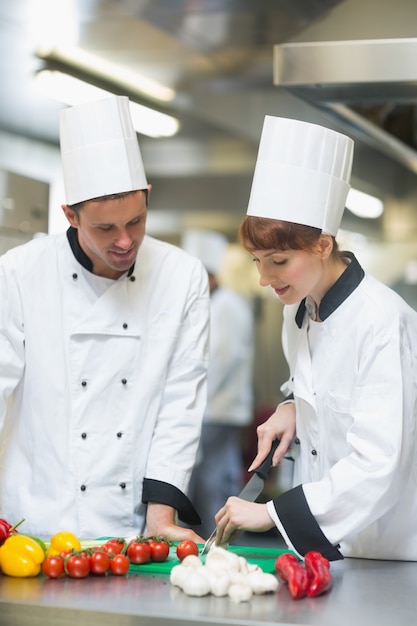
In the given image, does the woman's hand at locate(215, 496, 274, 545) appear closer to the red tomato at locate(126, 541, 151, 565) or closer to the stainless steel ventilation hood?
the red tomato at locate(126, 541, 151, 565)

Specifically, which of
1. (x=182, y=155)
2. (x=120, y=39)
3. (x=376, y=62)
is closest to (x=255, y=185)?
(x=376, y=62)

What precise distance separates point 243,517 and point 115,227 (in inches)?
27.2

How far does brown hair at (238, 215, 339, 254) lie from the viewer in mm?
1830

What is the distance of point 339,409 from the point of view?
6.16ft

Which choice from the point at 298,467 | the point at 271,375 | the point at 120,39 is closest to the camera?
the point at 298,467

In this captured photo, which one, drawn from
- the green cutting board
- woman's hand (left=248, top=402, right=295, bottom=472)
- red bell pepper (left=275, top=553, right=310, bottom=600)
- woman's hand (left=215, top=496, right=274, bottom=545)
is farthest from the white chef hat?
red bell pepper (left=275, top=553, right=310, bottom=600)

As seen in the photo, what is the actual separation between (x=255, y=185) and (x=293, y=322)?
1.24ft

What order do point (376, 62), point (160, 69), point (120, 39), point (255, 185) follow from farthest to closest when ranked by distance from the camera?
1. point (160, 69)
2. point (120, 39)
3. point (376, 62)
4. point (255, 185)

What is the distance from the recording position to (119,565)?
67.4 inches

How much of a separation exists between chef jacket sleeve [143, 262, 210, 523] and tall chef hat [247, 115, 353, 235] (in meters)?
0.48

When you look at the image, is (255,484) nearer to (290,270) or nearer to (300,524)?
(300,524)

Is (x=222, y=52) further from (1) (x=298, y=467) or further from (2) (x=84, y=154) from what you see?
(1) (x=298, y=467)

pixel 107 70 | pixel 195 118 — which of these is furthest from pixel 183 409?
pixel 195 118

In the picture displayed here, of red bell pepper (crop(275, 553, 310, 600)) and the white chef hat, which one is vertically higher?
the white chef hat
